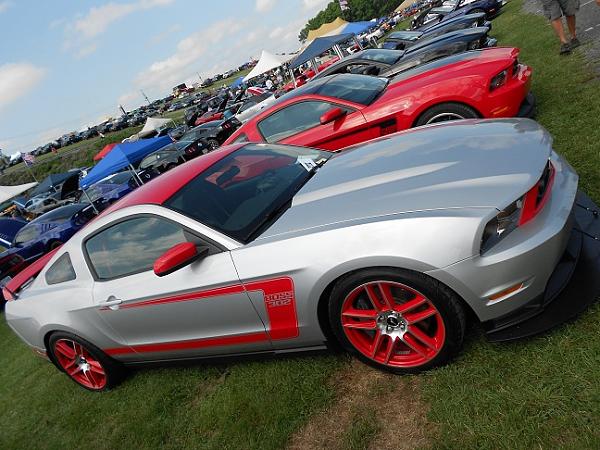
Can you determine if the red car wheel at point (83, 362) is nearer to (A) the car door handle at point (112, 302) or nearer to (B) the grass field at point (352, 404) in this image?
(B) the grass field at point (352, 404)

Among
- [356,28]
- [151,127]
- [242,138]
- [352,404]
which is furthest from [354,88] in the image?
[151,127]

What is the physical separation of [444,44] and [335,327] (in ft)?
23.9

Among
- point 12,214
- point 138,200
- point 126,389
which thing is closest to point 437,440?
point 138,200

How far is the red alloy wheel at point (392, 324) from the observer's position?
216cm

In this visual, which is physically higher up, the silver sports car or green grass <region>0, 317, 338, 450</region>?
the silver sports car

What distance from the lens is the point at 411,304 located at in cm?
216

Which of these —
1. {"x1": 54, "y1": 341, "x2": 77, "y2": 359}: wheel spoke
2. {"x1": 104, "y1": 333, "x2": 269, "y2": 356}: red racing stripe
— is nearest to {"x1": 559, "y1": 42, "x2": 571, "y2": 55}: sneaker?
{"x1": 104, "y1": 333, "x2": 269, "y2": 356}: red racing stripe

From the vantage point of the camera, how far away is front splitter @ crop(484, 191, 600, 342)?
205 cm

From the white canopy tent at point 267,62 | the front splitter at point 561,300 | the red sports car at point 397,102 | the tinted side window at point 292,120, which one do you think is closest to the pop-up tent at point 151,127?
the white canopy tent at point 267,62

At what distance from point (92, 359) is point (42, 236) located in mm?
7722

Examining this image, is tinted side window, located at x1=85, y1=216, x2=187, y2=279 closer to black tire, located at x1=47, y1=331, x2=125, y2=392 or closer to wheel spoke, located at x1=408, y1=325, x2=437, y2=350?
black tire, located at x1=47, y1=331, x2=125, y2=392

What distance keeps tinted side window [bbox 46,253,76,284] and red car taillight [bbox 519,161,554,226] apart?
121 inches

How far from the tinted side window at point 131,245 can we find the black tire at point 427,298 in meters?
1.06

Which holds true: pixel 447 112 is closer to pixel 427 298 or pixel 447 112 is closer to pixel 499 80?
pixel 499 80
